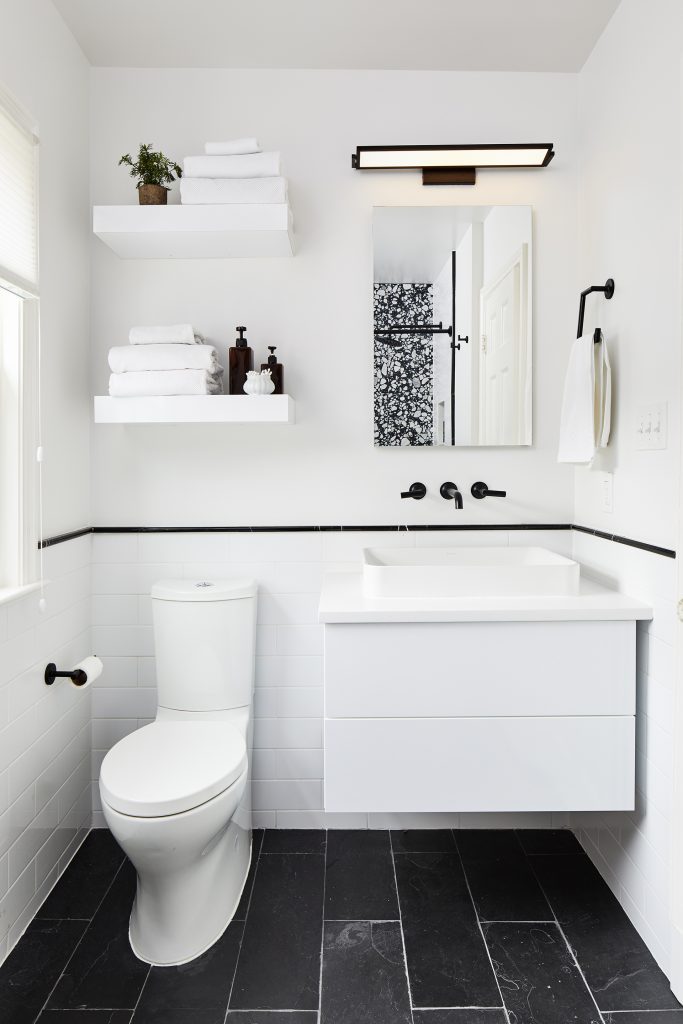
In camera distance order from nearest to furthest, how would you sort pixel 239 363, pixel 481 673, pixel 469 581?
1. pixel 481 673
2. pixel 469 581
3. pixel 239 363

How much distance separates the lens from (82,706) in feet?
7.59

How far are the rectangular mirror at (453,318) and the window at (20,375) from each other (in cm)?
107


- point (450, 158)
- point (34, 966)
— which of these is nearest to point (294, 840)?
point (34, 966)

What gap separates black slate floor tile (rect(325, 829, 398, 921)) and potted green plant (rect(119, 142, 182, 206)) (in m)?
2.15

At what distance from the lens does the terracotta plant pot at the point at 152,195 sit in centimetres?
215

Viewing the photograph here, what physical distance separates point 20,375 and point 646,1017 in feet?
7.23

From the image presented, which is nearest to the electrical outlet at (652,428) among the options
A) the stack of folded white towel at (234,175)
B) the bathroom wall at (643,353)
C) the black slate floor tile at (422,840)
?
the bathroom wall at (643,353)

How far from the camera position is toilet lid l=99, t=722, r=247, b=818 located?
1.65 meters

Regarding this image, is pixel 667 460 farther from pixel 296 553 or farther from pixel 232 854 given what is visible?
pixel 232 854

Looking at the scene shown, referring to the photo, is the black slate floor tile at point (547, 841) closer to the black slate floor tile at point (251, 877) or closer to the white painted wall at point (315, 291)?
the black slate floor tile at point (251, 877)

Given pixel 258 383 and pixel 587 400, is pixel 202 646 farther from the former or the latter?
pixel 587 400

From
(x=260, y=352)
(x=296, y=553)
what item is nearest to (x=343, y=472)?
(x=296, y=553)

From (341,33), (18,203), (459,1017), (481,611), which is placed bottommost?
(459,1017)

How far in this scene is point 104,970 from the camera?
5.59 ft
